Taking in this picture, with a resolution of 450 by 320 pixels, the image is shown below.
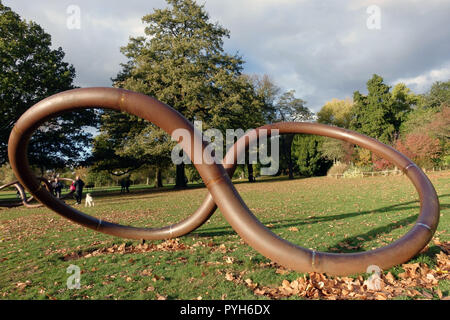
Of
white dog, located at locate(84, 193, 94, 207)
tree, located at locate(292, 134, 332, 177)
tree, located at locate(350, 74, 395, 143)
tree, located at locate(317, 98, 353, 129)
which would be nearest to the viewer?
white dog, located at locate(84, 193, 94, 207)

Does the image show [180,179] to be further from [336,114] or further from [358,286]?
[336,114]

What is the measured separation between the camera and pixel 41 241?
877 cm

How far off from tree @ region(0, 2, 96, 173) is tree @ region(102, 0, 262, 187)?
14.9 feet

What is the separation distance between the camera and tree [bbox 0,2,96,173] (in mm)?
24625

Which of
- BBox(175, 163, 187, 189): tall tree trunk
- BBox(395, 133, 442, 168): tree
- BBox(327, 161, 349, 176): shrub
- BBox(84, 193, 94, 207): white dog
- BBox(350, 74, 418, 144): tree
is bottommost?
BBox(84, 193, 94, 207): white dog

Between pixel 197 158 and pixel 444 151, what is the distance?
1562 inches

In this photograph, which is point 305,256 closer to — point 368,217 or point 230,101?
point 368,217

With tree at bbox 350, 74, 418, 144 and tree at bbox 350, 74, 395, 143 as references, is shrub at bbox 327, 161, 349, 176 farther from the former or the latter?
tree at bbox 350, 74, 395, 143

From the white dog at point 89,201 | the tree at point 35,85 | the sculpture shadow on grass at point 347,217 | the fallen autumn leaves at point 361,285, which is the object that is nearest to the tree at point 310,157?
the tree at point 35,85

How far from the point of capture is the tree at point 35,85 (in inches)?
969

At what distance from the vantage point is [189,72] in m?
30.3

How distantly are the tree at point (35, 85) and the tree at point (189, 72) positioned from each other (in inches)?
179

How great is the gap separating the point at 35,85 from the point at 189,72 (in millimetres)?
14476

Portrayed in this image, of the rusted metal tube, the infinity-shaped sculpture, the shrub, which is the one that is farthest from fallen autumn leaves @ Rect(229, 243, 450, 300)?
the shrub
